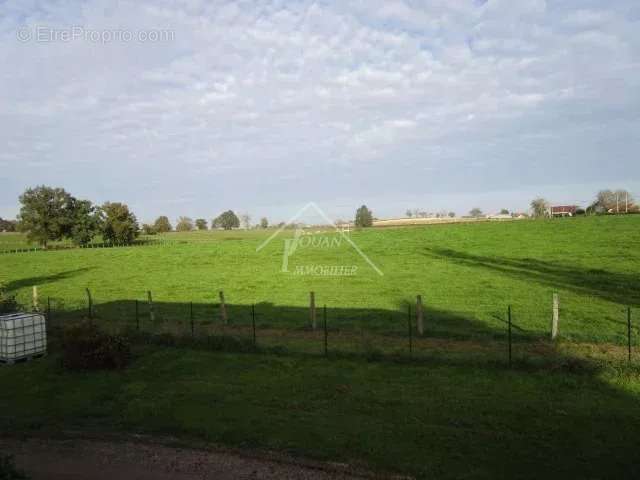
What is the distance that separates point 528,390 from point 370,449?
15.6 ft

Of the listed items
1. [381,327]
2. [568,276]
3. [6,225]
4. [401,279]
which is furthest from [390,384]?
[6,225]

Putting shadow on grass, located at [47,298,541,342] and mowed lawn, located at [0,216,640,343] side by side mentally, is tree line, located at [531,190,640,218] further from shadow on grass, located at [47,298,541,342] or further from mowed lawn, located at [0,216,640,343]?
shadow on grass, located at [47,298,541,342]

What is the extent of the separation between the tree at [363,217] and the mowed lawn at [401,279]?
29087 mm

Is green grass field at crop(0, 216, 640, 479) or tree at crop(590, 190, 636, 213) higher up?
tree at crop(590, 190, 636, 213)

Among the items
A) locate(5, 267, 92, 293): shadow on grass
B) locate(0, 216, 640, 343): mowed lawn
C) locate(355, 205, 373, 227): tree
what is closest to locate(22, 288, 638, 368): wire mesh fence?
locate(0, 216, 640, 343): mowed lawn

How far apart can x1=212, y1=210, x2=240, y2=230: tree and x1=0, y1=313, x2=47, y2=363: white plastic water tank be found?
157566 mm

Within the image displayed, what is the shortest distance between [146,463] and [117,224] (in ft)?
313

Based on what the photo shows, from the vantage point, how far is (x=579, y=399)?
34.2 feet

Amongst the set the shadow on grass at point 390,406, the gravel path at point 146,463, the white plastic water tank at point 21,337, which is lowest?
the gravel path at point 146,463

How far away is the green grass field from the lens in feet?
28.0

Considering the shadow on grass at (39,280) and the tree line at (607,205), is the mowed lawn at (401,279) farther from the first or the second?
the tree line at (607,205)

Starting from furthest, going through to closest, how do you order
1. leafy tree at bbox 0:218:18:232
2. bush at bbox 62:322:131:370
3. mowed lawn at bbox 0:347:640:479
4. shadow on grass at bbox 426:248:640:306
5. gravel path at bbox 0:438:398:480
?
leafy tree at bbox 0:218:18:232, shadow on grass at bbox 426:248:640:306, bush at bbox 62:322:131:370, mowed lawn at bbox 0:347:640:479, gravel path at bbox 0:438:398:480

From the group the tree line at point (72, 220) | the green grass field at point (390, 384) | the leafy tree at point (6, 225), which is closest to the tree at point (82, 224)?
the tree line at point (72, 220)

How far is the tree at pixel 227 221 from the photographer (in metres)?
174
